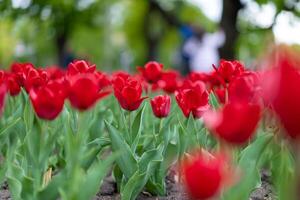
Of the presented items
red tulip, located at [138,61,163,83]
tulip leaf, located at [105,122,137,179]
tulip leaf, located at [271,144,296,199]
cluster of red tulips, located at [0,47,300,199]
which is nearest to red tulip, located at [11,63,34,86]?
cluster of red tulips, located at [0,47,300,199]

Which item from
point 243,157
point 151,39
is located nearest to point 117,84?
point 243,157

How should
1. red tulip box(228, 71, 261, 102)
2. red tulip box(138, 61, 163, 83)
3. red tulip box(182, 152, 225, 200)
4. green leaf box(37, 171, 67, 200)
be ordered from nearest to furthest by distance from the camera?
red tulip box(182, 152, 225, 200) < green leaf box(37, 171, 67, 200) < red tulip box(228, 71, 261, 102) < red tulip box(138, 61, 163, 83)

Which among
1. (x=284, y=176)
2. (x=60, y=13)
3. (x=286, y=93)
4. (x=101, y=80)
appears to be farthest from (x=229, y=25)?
(x=286, y=93)

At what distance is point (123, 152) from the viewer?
2.11 meters

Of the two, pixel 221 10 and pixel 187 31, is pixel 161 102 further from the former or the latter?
pixel 187 31

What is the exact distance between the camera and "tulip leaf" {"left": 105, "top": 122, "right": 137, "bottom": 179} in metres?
2.07

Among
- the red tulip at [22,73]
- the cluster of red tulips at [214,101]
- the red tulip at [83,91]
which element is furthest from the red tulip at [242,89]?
the red tulip at [22,73]

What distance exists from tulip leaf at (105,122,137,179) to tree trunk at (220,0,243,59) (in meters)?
8.48

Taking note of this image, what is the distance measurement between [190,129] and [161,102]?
20 cm

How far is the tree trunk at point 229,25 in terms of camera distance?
10320mm

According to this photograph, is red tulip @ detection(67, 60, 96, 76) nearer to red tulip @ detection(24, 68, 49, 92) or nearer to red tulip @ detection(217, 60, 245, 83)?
red tulip @ detection(24, 68, 49, 92)

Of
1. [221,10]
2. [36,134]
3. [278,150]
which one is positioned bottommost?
[278,150]

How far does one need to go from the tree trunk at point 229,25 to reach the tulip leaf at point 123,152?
8483 mm

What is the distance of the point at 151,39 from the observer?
21.0 meters
